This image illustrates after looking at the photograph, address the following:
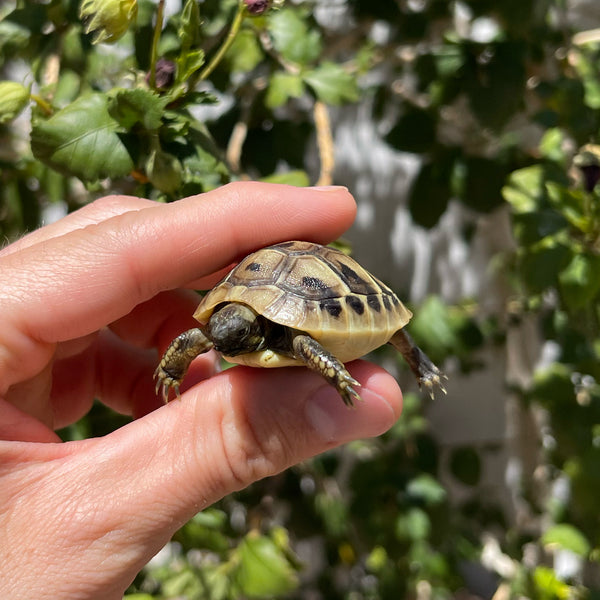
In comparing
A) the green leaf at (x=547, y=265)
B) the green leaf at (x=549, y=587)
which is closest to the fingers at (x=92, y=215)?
the green leaf at (x=547, y=265)

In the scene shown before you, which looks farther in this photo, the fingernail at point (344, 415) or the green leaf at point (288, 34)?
the green leaf at point (288, 34)

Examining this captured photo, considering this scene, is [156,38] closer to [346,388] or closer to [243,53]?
[243,53]

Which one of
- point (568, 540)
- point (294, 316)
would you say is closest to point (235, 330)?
point (294, 316)

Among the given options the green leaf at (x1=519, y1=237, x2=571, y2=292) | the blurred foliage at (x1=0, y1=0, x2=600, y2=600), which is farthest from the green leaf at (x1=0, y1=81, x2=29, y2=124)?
the green leaf at (x1=519, y1=237, x2=571, y2=292)

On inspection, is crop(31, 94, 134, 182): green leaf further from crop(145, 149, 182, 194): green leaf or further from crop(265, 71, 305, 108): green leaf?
crop(265, 71, 305, 108): green leaf

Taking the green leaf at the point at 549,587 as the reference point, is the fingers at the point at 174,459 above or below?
above

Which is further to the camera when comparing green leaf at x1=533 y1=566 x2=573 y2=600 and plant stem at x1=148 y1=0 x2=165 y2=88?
green leaf at x1=533 y1=566 x2=573 y2=600

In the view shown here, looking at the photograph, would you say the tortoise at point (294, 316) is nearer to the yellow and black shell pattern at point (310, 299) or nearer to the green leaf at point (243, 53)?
A: the yellow and black shell pattern at point (310, 299)
